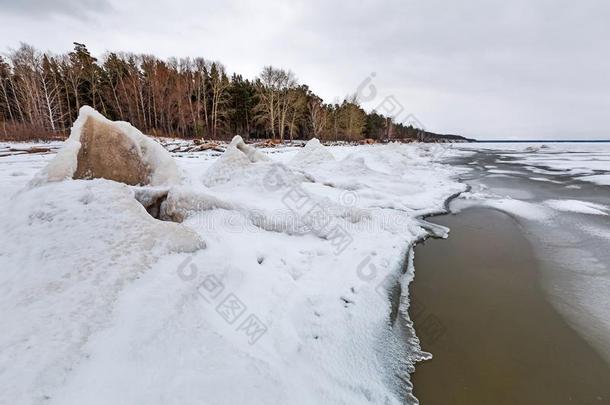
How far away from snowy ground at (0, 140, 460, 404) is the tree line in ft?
77.9

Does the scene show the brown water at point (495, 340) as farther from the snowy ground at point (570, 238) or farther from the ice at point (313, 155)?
the ice at point (313, 155)

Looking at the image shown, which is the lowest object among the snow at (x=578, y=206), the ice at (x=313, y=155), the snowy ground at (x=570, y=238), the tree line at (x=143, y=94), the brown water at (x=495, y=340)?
the brown water at (x=495, y=340)

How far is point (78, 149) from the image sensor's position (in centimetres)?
387

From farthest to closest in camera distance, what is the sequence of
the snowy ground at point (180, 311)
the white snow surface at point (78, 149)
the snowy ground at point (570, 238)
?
the white snow surface at point (78, 149) → the snowy ground at point (570, 238) → the snowy ground at point (180, 311)

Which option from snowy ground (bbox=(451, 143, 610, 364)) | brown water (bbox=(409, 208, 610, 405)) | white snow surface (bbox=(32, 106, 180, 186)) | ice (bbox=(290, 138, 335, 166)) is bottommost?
brown water (bbox=(409, 208, 610, 405))

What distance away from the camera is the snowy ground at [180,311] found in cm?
177

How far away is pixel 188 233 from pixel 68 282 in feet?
3.55

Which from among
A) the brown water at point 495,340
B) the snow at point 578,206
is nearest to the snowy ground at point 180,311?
the brown water at point 495,340

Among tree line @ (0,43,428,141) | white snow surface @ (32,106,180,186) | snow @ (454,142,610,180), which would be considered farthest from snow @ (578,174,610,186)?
tree line @ (0,43,428,141)

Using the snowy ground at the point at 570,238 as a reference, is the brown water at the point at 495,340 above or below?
below

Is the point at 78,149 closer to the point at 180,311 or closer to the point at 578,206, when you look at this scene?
the point at 180,311

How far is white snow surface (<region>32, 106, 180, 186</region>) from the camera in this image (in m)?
3.47

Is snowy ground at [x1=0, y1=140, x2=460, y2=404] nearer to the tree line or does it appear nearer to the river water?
the river water

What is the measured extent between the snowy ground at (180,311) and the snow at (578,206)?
21.6 feet
